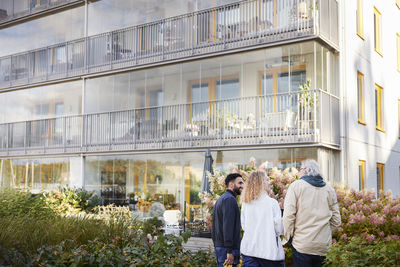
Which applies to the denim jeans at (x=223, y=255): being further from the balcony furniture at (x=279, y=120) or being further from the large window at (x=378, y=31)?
the large window at (x=378, y=31)

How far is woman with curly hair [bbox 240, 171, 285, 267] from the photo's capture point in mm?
6305

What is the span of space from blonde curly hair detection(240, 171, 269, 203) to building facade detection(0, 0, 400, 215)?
8714mm

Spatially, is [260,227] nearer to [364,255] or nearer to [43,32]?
[364,255]

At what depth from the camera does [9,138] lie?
25062 millimetres

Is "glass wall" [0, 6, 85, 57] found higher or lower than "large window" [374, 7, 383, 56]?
higher

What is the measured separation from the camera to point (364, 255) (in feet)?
19.2

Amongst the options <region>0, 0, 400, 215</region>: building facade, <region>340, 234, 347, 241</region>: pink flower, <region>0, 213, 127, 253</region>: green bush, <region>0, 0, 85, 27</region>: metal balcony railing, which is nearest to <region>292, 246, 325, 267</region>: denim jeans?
<region>0, 213, 127, 253</region>: green bush

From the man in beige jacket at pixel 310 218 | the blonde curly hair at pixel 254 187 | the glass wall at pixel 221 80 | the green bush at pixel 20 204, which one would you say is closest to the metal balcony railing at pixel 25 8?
the glass wall at pixel 221 80

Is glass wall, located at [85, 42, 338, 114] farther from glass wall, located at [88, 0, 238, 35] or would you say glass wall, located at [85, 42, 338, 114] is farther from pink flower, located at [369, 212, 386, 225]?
pink flower, located at [369, 212, 386, 225]

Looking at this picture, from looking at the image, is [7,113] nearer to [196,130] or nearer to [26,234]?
[196,130]

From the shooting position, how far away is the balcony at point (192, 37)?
Result: 1590cm

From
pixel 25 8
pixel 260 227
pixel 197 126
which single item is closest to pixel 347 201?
pixel 260 227

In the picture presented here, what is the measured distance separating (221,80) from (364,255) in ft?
43.9

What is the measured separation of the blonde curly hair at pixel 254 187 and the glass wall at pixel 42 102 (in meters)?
18.5
